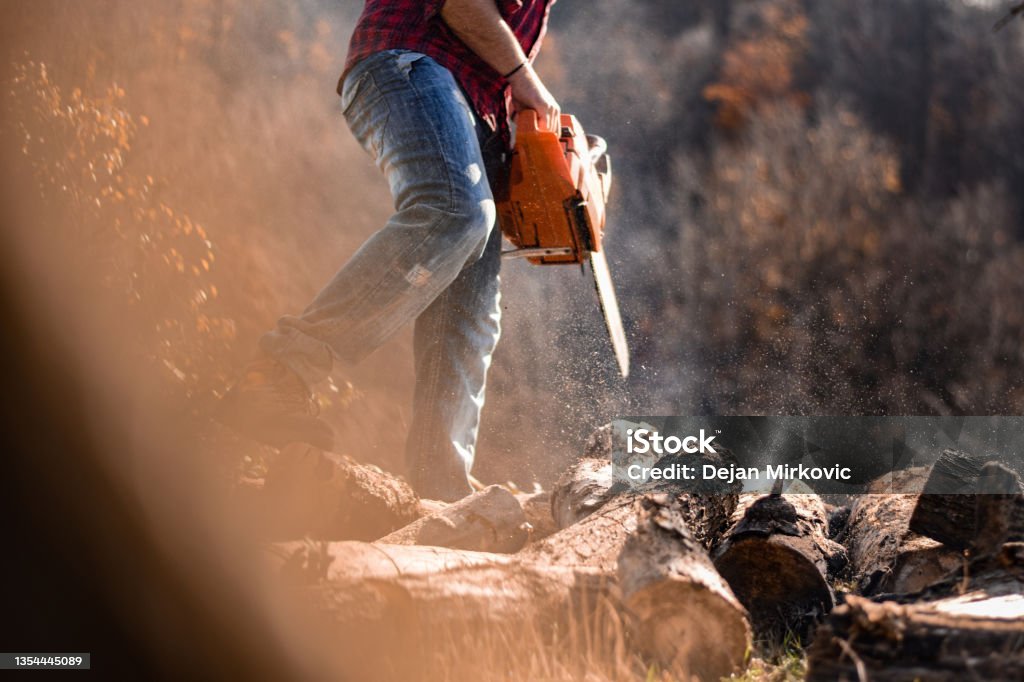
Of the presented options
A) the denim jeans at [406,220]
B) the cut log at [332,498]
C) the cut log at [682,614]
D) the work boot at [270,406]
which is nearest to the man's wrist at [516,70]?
the denim jeans at [406,220]

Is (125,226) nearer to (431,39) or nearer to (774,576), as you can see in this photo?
(431,39)

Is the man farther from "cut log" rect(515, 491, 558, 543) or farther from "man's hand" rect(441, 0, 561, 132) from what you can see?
"cut log" rect(515, 491, 558, 543)

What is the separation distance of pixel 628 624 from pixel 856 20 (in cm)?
567

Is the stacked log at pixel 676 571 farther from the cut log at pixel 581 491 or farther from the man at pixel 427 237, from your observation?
the man at pixel 427 237

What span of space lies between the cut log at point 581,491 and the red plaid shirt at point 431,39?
1.03 meters

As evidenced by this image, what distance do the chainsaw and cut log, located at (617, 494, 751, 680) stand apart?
1.18 m

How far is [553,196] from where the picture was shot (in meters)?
2.49

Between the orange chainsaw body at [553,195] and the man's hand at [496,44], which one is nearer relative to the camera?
the man's hand at [496,44]

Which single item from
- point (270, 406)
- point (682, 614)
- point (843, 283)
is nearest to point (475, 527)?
point (270, 406)

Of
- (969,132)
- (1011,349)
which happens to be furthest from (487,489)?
(969,132)

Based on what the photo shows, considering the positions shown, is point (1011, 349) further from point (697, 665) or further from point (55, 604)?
point (55, 604)

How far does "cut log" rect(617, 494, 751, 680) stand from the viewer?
1524mm

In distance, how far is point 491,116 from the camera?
8.15 feet

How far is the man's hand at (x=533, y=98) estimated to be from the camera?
2.37m
